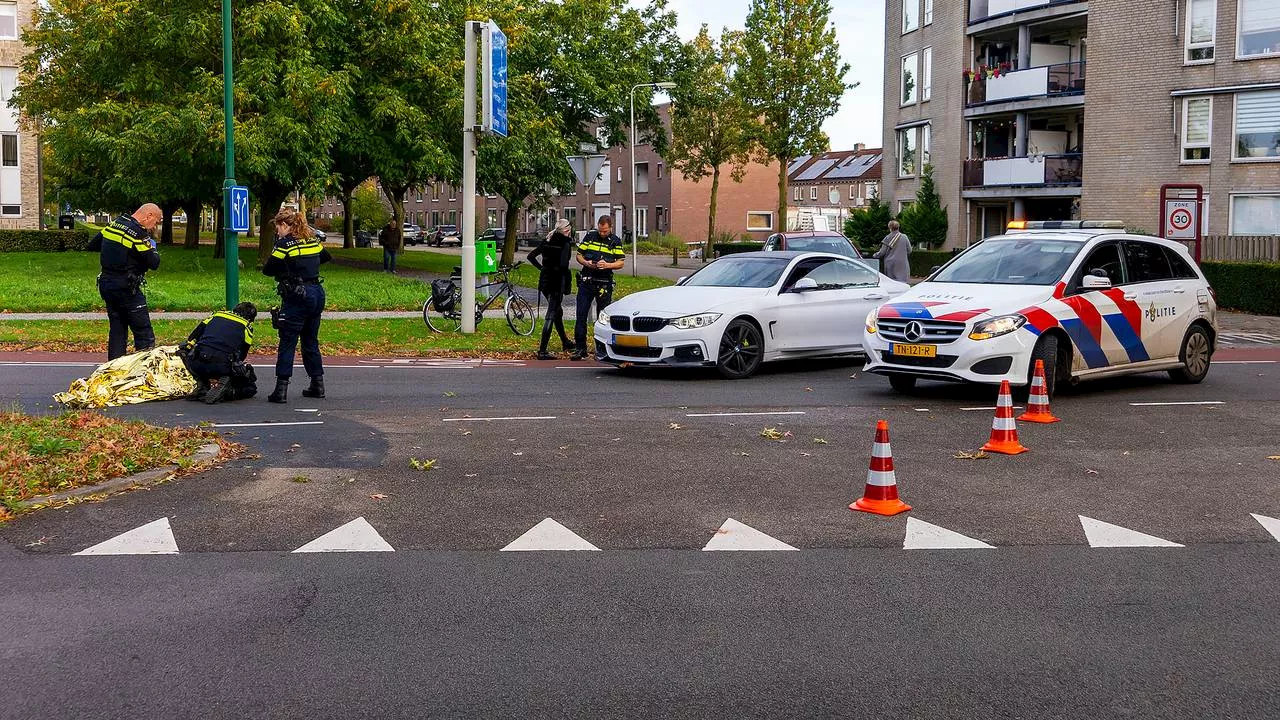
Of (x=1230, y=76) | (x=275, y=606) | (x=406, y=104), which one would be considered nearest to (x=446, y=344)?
(x=275, y=606)

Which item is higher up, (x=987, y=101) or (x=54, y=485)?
(x=987, y=101)

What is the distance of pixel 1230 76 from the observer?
34969 millimetres

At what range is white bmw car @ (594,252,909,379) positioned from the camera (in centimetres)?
1412

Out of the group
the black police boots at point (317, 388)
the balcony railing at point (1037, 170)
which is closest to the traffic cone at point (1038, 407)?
the black police boots at point (317, 388)

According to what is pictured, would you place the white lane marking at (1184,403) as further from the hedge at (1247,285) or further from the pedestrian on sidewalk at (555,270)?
the hedge at (1247,285)

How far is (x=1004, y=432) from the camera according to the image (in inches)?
374

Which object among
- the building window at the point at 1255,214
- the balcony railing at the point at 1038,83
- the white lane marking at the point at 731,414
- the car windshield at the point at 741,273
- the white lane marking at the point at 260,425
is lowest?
the white lane marking at the point at 260,425

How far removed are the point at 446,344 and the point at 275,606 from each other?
12655 mm

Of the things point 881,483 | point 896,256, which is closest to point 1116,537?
point 881,483

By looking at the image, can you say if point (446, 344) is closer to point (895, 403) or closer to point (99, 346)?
point (99, 346)

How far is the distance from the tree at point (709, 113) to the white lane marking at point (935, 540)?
4355cm

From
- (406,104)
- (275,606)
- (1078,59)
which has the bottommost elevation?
(275,606)

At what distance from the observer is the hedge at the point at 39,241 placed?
5056cm

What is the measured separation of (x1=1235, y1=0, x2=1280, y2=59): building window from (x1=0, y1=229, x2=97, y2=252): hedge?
39.4 metres
